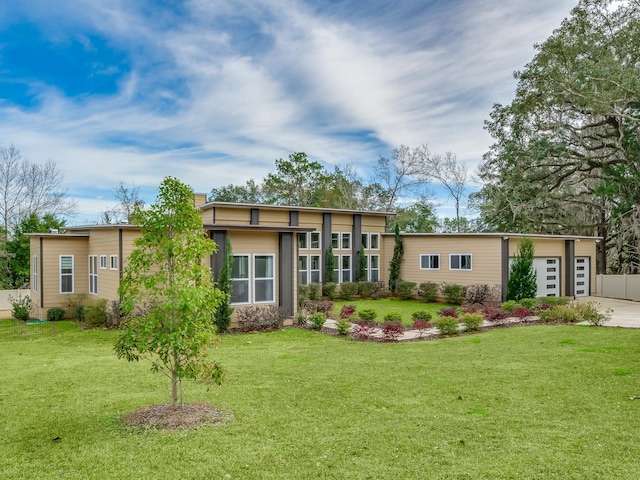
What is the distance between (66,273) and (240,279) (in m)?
7.81

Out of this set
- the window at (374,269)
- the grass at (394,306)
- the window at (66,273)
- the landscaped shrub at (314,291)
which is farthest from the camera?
the window at (374,269)

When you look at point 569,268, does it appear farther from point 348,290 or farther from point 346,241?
point 346,241

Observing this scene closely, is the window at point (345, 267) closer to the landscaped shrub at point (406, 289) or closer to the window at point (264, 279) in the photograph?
the landscaped shrub at point (406, 289)

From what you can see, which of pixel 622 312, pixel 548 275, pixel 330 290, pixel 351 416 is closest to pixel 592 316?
pixel 622 312

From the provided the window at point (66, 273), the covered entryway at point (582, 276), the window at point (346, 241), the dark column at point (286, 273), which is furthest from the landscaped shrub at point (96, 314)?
the covered entryway at point (582, 276)

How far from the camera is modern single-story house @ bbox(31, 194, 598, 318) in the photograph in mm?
13609

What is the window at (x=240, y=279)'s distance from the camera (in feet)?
43.4

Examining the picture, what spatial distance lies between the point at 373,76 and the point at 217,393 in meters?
12.7

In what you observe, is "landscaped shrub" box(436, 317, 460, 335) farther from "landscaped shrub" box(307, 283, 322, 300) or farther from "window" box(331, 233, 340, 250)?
"window" box(331, 233, 340, 250)

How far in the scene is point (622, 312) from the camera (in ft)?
53.2

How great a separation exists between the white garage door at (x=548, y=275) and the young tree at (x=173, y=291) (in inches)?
713

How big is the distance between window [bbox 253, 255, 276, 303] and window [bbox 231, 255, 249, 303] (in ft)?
0.81

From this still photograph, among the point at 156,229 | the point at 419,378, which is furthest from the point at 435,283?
the point at 156,229

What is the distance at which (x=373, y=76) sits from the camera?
52.4ft
